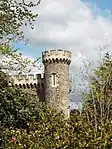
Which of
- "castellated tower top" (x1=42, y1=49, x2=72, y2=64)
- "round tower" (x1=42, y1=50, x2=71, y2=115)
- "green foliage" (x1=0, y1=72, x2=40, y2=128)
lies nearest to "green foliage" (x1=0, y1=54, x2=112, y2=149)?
"green foliage" (x1=0, y1=72, x2=40, y2=128)

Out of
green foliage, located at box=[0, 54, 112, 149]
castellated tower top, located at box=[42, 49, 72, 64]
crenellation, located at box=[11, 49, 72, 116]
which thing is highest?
castellated tower top, located at box=[42, 49, 72, 64]

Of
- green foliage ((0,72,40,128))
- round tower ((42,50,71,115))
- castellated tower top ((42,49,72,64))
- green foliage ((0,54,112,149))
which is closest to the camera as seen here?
green foliage ((0,54,112,149))

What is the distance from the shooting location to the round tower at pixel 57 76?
40719mm

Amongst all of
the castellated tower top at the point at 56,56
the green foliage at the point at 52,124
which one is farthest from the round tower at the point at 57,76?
the green foliage at the point at 52,124

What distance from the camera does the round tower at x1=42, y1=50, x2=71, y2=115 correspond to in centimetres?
4072

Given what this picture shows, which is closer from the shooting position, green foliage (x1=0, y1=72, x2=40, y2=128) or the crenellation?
green foliage (x1=0, y1=72, x2=40, y2=128)

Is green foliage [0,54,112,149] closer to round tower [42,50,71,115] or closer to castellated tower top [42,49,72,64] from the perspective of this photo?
round tower [42,50,71,115]

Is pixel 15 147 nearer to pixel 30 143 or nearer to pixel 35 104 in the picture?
pixel 30 143

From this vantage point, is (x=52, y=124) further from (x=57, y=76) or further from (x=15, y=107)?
(x=57, y=76)

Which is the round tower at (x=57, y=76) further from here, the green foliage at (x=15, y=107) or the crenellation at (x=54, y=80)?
the green foliage at (x=15, y=107)

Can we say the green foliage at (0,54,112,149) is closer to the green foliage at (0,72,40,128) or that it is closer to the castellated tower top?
the green foliage at (0,72,40,128)

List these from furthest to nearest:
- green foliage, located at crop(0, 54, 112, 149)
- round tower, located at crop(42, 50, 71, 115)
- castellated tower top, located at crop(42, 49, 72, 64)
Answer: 1. castellated tower top, located at crop(42, 49, 72, 64)
2. round tower, located at crop(42, 50, 71, 115)
3. green foliage, located at crop(0, 54, 112, 149)

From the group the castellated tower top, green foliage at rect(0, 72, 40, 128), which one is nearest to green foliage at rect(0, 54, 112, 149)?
green foliage at rect(0, 72, 40, 128)

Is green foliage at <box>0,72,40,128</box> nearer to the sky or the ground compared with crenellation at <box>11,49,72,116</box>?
nearer to the ground
